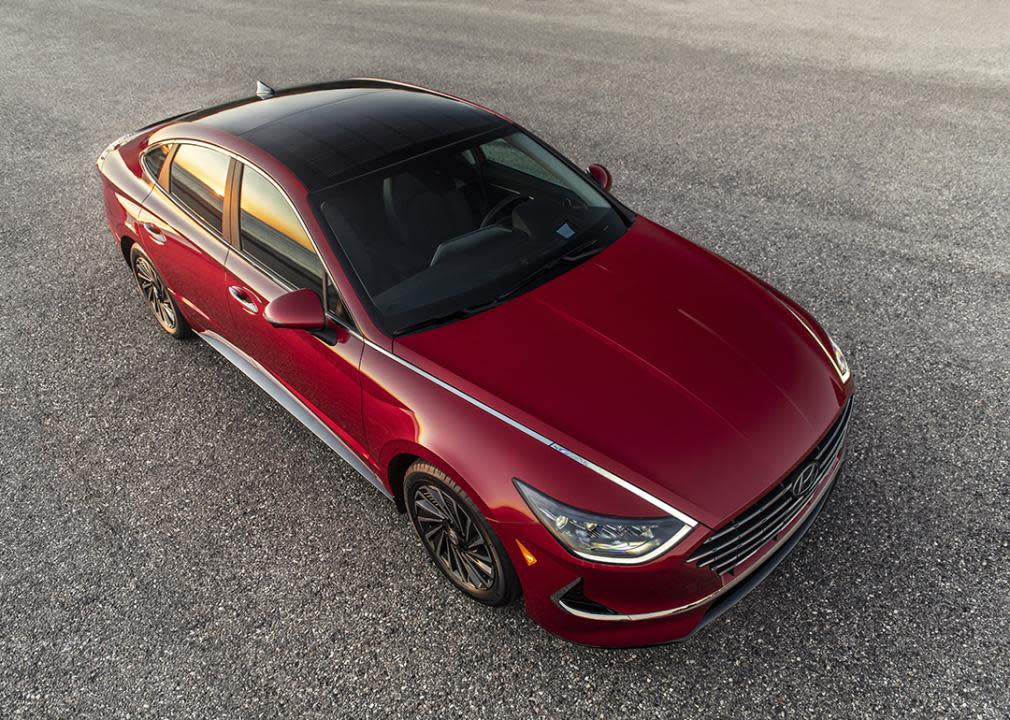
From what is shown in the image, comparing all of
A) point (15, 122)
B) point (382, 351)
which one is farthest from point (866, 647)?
point (15, 122)

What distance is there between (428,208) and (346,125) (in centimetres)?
74

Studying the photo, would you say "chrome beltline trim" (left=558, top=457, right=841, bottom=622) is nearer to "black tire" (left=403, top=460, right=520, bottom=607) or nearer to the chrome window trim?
"black tire" (left=403, top=460, right=520, bottom=607)

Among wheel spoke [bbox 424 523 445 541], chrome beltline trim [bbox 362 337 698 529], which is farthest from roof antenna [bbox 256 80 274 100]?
wheel spoke [bbox 424 523 445 541]

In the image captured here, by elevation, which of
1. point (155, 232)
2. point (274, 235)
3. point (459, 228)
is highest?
point (459, 228)

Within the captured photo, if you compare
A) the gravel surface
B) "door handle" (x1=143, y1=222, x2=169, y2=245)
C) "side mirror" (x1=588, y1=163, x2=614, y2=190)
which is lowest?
the gravel surface

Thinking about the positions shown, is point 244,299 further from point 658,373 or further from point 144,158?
point 658,373

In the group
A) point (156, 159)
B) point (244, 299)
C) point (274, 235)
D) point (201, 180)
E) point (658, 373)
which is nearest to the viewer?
point (658, 373)

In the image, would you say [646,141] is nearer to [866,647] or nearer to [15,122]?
[866,647]

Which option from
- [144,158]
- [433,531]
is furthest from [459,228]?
[144,158]

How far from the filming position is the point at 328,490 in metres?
4.04

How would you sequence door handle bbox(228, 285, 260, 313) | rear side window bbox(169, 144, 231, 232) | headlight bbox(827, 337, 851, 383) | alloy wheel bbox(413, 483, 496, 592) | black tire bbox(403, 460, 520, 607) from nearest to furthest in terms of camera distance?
black tire bbox(403, 460, 520, 607), alloy wheel bbox(413, 483, 496, 592), headlight bbox(827, 337, 851, 383), door handle bbox(228, 285, 260, 313), rear side window bbox(169, 144, 231, 232)

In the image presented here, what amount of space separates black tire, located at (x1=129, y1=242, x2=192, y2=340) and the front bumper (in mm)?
3225

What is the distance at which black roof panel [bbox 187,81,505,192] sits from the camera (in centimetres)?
371

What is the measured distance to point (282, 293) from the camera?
367 cm
